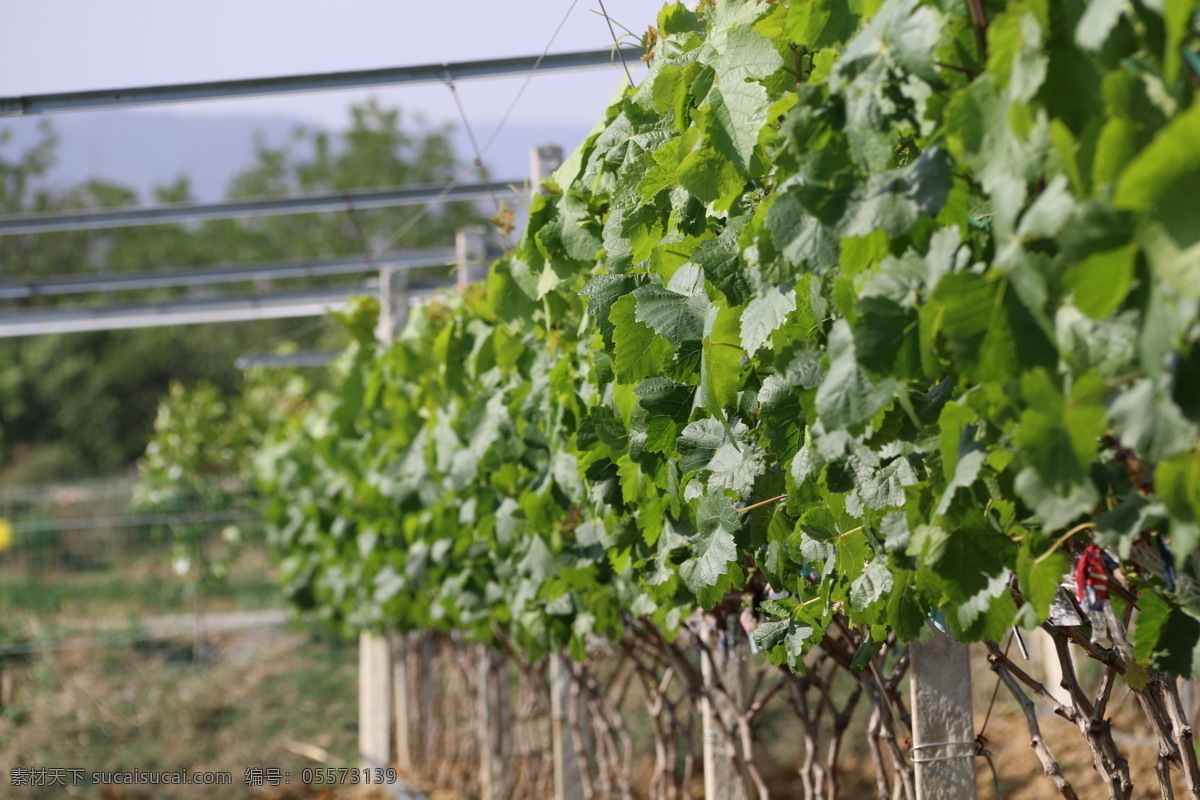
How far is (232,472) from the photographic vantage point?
10641 mm

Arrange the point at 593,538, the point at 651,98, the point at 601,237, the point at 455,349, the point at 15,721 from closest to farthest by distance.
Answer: the point at 651,98 < the point at 601,237 < the point at 593,538 < the point at 455,349 < the point at 15,721

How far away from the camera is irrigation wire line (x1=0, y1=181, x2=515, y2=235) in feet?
19.7

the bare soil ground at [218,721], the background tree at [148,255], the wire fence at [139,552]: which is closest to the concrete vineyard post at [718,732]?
the bare soil ground at [218,721]

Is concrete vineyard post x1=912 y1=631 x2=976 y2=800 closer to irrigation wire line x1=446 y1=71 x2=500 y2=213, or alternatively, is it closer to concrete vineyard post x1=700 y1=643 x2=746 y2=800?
concrete vineyard post x1=700 y1=643 x2=746 y2=800

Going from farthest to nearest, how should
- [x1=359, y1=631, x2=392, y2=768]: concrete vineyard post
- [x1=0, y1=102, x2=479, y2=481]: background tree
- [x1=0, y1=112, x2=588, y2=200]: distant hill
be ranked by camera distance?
1. [x1=0, y1=102, x2=479, y2=481]: background tree
2. [x1=359, y1=631, x2=392, y2=768]: concrete vineyard post
3. [x1=0, y1=112, x2=588, y2=200]: distant hill

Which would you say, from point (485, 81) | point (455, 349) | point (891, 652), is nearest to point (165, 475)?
point (485, 81)

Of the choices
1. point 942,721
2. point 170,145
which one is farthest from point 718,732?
point 170,145

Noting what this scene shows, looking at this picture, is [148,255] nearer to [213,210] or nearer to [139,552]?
[139,552]

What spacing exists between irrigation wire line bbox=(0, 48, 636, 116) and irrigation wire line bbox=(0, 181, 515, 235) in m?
1.33

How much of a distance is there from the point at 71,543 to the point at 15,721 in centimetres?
232

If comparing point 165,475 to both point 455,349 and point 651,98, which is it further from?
point 651,98

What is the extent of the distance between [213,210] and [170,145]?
104m

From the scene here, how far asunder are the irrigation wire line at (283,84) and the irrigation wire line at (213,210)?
1326mm

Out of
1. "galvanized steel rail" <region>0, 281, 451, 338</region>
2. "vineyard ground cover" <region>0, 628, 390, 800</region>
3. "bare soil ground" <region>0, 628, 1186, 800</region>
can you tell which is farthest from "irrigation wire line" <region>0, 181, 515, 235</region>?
"vineyard ground cover" <region>0, 628, 390, 800</region>
